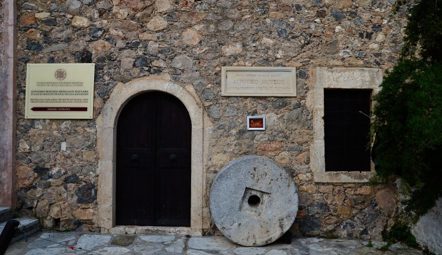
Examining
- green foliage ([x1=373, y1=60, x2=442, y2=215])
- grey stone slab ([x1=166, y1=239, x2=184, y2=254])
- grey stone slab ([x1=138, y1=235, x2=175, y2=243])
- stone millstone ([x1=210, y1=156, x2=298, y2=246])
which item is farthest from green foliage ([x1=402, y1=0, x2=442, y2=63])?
grey stone slab ([x1=138, y1=235, x2=175, y2=243])

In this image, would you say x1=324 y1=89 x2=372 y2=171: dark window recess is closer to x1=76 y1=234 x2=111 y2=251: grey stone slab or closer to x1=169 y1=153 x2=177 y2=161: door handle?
x1=169 y1=153 x2=177 y2=161: door handle

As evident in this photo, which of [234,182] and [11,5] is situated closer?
[234,182]

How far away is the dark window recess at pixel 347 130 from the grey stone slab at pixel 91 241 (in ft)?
9.07

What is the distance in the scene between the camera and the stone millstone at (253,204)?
4277mm

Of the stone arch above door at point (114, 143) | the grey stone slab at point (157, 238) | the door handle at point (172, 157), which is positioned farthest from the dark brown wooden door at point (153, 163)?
the grey stone slab at point (157, 238)

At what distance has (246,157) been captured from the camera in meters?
4.46

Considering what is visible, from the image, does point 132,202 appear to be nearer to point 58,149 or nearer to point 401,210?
point 58,149

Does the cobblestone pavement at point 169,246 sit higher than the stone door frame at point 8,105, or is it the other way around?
the stone door frame at point 8,105

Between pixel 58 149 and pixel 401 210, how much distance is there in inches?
166

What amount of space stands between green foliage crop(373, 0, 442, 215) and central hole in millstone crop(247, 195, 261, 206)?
1.32 m

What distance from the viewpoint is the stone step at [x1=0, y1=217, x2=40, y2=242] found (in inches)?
170

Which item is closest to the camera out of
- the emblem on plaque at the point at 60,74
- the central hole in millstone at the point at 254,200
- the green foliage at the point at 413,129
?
the green foliage at the point at 413,129

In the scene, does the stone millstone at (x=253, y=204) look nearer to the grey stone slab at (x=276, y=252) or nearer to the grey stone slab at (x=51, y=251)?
the grey stone slab at (x=276, y=252)

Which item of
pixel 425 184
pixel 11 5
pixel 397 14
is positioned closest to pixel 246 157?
pixel 425 184
